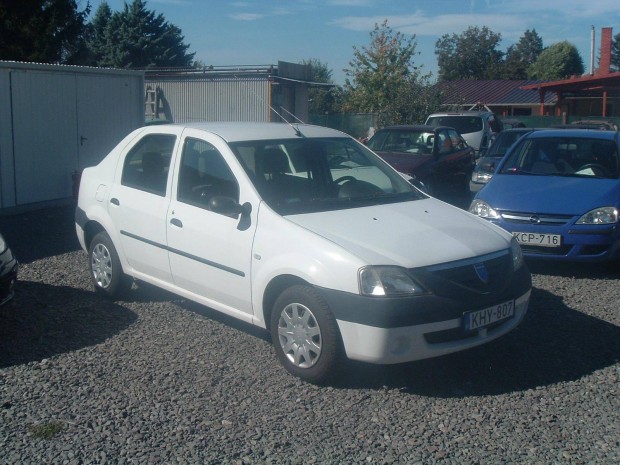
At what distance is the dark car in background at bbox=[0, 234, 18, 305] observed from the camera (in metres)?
6.14

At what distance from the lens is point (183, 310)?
7.00m

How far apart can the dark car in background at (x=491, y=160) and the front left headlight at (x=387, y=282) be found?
25.7ft

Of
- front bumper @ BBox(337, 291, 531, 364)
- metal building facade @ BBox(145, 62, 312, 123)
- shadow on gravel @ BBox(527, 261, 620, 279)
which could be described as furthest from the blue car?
metal building facade @ BBox(145, 62, 312, 123)

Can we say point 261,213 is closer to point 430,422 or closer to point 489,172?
point 430,422

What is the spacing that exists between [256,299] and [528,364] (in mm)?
2067

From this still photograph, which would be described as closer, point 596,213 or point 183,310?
point 183,310

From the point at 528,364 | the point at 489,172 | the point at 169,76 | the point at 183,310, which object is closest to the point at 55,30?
the point at 169,76

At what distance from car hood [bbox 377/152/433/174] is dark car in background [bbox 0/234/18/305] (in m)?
7.25

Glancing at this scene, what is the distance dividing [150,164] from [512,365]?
11.7 feet

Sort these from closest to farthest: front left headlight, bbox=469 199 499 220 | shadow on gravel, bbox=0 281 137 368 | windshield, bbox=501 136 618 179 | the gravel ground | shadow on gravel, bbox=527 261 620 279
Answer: the gravel ground < shadow on gravel, bbox=0 281 137 368 < shadow on gravel, bbox=527 261 620 279 < front left headlight, bbox=469 199 499 220 < windshield, bbox=501 136 618 179

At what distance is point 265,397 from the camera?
5020 mm

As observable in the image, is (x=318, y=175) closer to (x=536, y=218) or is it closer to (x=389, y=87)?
(x=536, y=218)

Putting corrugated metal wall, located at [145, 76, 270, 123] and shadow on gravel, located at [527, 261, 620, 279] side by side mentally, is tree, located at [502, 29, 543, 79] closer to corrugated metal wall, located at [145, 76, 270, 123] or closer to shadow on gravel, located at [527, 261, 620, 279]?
corrugated metal wall, located at [145, 76, 270, 123]

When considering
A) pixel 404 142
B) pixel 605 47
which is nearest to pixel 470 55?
pixel 605 47
